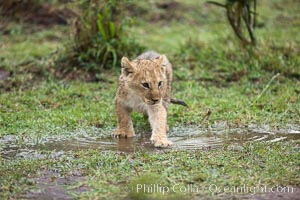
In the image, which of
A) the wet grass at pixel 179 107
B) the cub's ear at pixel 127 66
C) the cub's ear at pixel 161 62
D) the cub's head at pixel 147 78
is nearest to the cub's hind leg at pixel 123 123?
the cub's head at pixel 147 78

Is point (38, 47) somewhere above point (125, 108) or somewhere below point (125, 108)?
above

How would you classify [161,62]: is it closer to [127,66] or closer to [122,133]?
[127,66]

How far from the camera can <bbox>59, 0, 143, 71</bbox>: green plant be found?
404 inches

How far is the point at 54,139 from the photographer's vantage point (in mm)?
7219

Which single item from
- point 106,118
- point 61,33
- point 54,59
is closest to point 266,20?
point 61,33

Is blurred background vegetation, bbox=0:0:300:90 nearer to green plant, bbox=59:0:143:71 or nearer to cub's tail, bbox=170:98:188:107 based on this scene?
green plant, bbox=59:0:143:71

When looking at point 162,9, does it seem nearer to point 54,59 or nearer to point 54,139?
point 54,59

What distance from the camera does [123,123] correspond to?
734 centimetres

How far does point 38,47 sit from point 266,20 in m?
5.02

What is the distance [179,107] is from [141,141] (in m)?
1.55

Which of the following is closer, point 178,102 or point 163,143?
point 163,143

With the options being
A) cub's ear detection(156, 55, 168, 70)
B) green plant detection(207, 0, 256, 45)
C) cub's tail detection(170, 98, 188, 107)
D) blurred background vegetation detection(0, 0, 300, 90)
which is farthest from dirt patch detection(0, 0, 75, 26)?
cub's ear detection(156, 55, 168, 70)

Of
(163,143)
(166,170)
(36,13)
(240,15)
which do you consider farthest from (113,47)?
(166,170)

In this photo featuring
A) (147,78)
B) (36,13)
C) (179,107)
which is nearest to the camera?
(147,78)
